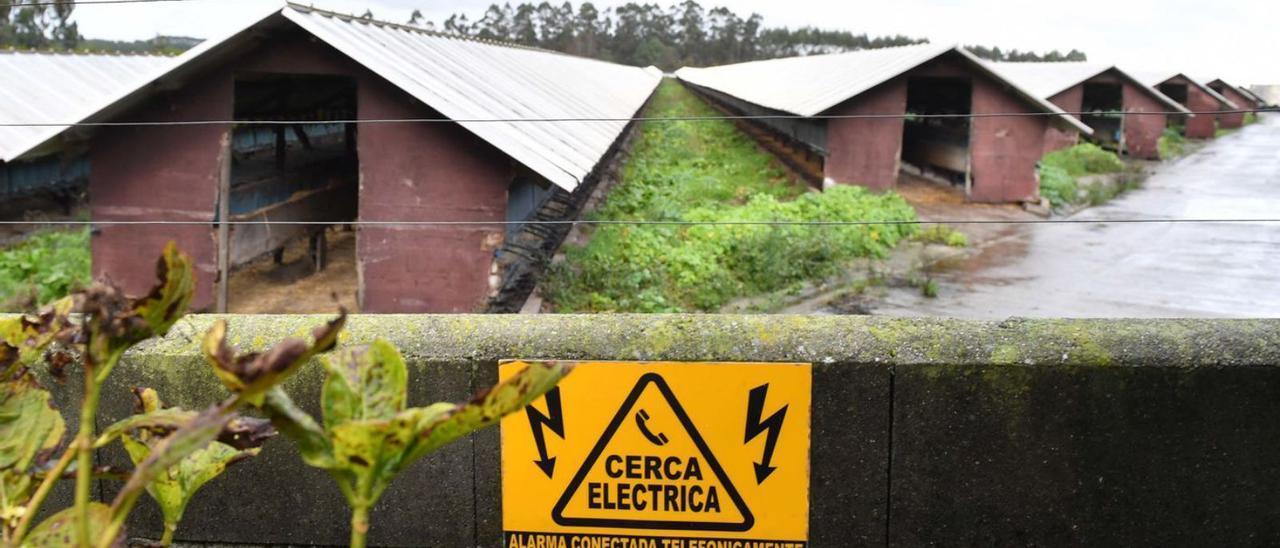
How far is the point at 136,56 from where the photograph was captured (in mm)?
28844

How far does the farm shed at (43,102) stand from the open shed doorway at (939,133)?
53.3 ft

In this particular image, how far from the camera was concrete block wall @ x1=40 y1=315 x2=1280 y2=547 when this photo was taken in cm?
256

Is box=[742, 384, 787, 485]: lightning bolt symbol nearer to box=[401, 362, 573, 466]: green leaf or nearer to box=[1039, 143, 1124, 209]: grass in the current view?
box=[401, 362, 573, 466]: green leaf

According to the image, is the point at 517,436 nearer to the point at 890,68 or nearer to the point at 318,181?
the point at 318,181

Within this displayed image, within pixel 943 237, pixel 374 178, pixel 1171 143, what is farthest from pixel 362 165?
pixel 1171 143

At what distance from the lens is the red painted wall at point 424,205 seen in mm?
9633

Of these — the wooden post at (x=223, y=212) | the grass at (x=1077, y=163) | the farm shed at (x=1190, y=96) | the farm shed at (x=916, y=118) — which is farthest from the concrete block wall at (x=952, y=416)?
the farm shed at (x=1190, y=96)

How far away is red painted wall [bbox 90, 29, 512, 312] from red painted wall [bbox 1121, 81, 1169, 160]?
2994 cm

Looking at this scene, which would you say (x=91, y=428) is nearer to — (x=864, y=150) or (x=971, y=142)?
(x=864, y=150)

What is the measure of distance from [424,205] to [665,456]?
25.0ft

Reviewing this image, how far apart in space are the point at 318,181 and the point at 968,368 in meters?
13.5

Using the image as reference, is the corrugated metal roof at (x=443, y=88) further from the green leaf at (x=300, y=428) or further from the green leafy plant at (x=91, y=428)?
the green leaf at (x=300, y=428)

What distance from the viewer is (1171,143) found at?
38.7 m

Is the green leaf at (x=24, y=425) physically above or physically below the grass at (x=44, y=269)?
above
